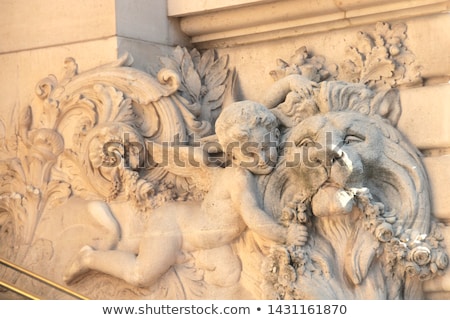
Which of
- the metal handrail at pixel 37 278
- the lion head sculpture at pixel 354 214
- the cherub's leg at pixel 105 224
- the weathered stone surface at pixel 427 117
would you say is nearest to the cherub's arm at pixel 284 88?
the lion head sculpture at pixel 354 214

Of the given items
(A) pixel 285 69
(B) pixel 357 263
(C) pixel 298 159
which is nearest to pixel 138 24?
(A) pixel 285 69

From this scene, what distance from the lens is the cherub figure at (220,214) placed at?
5.15m

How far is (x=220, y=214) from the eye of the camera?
17.3 feet

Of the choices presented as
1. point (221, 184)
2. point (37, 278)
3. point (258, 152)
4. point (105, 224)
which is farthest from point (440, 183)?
point (37, 278)

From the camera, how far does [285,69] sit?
5621 millimetres

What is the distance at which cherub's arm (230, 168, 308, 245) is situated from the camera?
16.6ft

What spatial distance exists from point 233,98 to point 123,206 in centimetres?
78

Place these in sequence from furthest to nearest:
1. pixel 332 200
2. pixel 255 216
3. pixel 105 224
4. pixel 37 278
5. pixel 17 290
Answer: pixel 105 224, pixel 37 278, pixel 17 290, pixel 255 216, pixel 332 200

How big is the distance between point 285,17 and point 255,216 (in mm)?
1116

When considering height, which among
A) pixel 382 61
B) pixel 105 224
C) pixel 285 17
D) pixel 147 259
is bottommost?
pixel 147 259

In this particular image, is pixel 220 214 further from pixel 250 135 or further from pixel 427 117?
pixel 427 117

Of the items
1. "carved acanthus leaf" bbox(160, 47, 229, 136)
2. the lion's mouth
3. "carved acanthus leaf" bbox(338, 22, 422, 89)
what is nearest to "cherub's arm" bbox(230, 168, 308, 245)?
the lion's mouth

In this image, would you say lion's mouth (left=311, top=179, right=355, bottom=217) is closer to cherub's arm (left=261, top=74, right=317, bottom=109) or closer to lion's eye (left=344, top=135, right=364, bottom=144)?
lion's eye (left=344, top=135, right=364, bottom=144)
